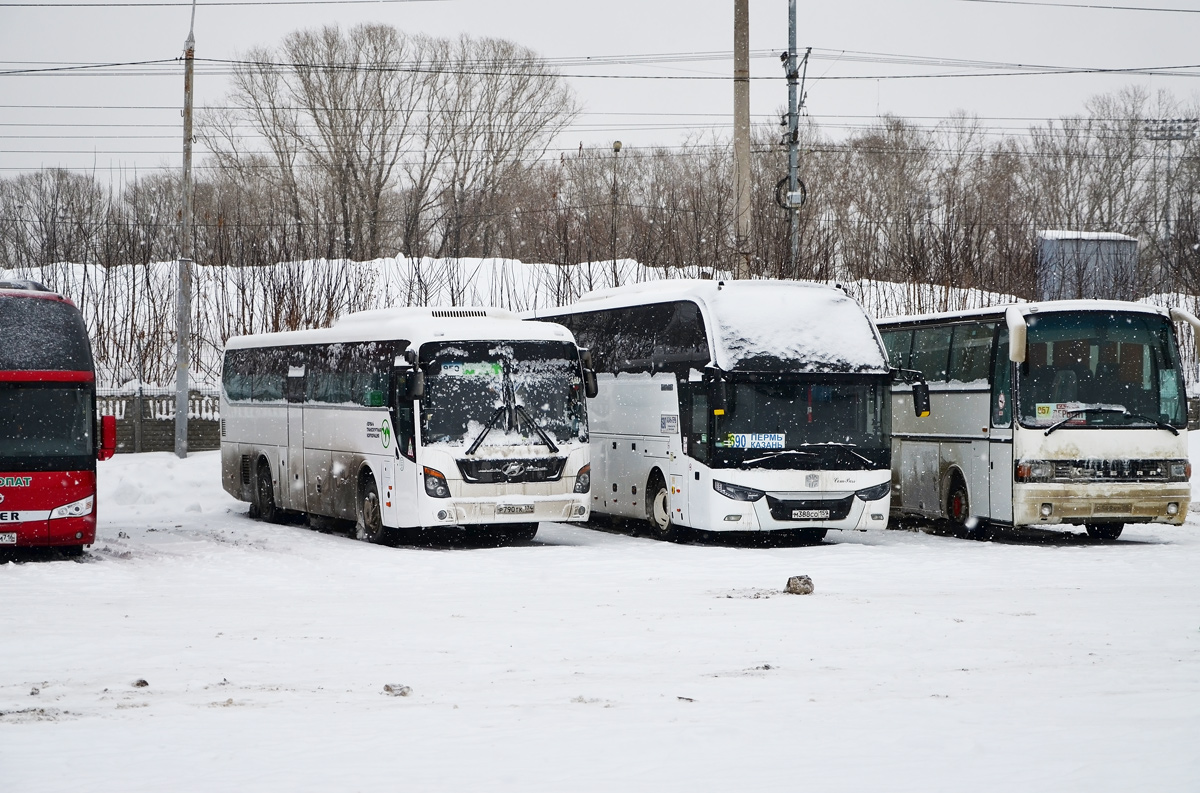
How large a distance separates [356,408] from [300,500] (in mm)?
2929

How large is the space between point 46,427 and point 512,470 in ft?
18.6

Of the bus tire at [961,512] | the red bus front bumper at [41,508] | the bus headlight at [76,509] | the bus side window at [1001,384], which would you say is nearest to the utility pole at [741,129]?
the bus tire at [961,512]

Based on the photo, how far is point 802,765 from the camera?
7844 mm

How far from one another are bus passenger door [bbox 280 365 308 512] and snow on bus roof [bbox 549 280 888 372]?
244 inches

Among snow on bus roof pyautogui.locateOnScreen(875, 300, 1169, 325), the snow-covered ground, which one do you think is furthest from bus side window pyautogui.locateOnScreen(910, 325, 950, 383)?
the snow-covered ground

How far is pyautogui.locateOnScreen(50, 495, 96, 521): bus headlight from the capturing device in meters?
17.8

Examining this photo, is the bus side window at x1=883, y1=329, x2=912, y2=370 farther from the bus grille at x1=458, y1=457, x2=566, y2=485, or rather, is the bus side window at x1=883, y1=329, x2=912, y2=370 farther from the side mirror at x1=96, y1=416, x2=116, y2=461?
the side mirror at x1=96, y1=416, x2=116, y2=461

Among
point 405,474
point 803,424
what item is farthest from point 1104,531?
point 405,474

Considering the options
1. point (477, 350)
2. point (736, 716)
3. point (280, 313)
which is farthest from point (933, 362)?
point (280, 313)

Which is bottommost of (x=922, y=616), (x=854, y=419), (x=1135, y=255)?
(x=922, y=616)

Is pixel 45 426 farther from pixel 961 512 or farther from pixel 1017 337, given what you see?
pixel 961 512

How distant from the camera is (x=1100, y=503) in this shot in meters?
20.9

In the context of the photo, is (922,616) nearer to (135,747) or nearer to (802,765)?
(802,765)

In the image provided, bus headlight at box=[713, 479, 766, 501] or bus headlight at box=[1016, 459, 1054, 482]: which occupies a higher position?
bus headlight at box=[1016, 459, 1054, 482]
